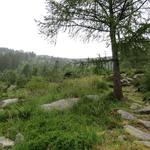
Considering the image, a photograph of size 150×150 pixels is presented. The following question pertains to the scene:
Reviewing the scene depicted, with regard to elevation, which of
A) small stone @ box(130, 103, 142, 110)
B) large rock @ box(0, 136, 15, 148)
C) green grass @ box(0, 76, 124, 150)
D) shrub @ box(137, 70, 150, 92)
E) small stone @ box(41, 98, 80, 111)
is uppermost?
shrub @ box(137, 70, 150, 92)

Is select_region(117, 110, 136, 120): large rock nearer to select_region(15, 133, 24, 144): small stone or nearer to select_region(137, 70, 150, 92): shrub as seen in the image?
select_region(15, 133, 24, 144): small stone

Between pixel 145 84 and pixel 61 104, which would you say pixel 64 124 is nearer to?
pixel 61 104

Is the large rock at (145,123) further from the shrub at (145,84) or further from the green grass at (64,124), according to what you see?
the shrub at (145,84)

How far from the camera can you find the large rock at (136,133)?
6.35m

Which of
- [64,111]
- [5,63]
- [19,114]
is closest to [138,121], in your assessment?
[64,111]

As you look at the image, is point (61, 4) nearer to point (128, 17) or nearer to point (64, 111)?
point (128, 17)

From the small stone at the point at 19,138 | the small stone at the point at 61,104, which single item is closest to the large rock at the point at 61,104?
the small stone at the point at 61,104

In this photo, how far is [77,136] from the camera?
5.59 metres

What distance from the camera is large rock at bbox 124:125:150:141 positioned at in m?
6.35

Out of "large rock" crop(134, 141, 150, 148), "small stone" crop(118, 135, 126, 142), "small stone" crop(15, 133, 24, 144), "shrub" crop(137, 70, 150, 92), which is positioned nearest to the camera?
"large rock" crop(134, 141, 150, 148)

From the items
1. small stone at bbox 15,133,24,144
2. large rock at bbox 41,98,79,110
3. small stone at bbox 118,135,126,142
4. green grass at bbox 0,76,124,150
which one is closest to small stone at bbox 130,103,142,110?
green grass at bbox 0,76,124,150

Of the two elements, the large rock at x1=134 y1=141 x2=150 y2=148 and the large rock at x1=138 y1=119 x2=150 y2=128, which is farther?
the large rock at x1=138 y1=119 x2=150 y2=128

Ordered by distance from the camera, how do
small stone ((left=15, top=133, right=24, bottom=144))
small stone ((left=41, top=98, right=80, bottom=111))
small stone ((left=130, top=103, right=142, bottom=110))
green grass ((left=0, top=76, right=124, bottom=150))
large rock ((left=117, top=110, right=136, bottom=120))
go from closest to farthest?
green grass ((left=0, top=76, right=124, bottom=150)) → small stone ((left=15, top=133, right=24, bottom=144)) → large rock ((left=117, top=110, right=136, bottom=120)) → small stone ((left=41, top=98, right=80, bottom=111)) → small stone ((left=130, top=103, right=142, bottom=110))

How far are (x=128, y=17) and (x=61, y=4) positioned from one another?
89.8 inches
